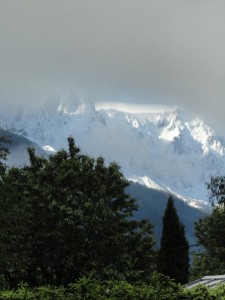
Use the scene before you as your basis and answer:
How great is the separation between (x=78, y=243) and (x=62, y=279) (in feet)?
12.4

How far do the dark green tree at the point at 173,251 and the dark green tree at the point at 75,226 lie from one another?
646 inches

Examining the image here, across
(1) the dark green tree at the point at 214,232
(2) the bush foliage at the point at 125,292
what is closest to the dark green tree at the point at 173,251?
(1) the dark green tree at the point at 214,232

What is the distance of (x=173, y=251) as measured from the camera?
220 feet

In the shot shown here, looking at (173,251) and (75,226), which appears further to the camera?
(173,251)

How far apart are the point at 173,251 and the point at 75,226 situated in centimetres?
2495

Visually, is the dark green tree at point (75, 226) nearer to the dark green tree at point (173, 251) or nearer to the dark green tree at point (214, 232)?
the dark green tree at point (173, 251)

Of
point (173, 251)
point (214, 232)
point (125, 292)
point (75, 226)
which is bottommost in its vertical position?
point (125, 292)

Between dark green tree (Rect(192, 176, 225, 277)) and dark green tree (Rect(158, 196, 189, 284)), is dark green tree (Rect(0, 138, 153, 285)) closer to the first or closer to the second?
dark green tree (Rect(158, 196, 189, 284))

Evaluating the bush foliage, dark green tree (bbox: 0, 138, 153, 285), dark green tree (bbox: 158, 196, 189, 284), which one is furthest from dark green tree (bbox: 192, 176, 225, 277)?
the bush foliage

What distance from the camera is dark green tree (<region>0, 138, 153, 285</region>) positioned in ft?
145

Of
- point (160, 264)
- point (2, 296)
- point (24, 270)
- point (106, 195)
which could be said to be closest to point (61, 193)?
point (106, 195)

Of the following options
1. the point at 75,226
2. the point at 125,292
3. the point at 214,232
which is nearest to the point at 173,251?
the point at 214,232

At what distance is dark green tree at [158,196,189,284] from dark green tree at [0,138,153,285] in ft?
53.8

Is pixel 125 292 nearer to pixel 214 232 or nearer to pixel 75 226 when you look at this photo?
pixel 75 226
